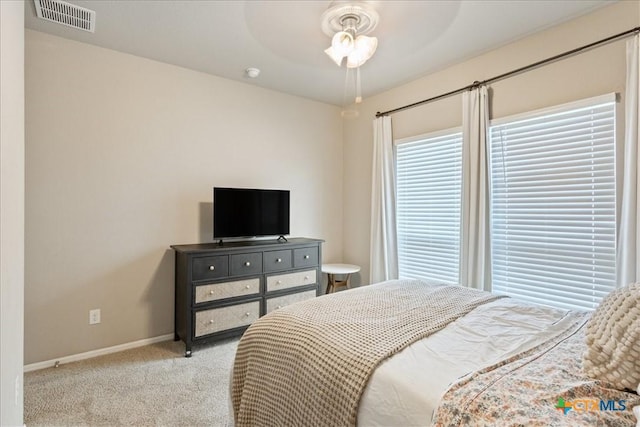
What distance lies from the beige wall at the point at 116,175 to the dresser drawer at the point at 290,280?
0.88 m

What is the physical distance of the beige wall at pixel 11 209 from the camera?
1307mm

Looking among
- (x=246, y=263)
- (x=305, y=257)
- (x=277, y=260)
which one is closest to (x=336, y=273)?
(x=305, y=257)

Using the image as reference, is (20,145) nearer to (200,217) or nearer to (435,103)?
(200,217)

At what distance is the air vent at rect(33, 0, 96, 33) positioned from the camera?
221 cm

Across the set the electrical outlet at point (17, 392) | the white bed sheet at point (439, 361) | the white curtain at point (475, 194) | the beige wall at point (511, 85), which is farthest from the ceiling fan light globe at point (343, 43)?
the electrical outlet at point (17, 392)

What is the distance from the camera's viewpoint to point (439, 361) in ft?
3.87

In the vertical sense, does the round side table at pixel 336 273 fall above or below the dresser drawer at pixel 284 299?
above

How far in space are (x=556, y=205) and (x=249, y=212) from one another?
2737 millimetres

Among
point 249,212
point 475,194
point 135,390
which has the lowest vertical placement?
point 135,390

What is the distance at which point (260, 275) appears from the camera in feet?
10.3

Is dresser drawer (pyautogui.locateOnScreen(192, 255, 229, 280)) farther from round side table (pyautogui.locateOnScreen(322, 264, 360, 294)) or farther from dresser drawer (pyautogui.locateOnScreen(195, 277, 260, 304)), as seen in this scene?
round side table (pyautogui.locateOnScreen(322, 264, 360, 294))

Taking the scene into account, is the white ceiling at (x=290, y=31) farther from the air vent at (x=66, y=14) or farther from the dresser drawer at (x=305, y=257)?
the dresser drawer at (x=305, y=257)

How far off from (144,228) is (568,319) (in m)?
3.24

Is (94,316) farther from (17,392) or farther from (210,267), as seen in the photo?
(17,392)
